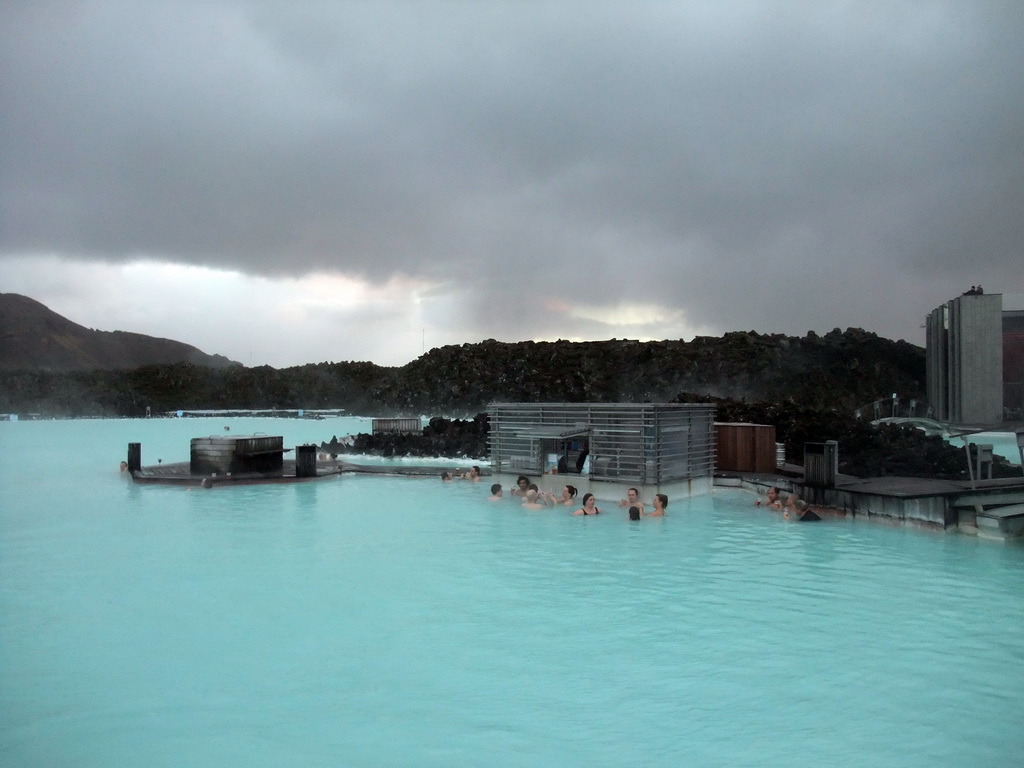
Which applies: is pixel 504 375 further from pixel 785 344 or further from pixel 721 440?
pixel 721 440

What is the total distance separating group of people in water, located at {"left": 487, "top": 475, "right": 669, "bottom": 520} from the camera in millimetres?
17172

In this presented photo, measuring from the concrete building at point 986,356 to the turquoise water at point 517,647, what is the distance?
32.4 m

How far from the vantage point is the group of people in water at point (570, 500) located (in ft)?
56.3

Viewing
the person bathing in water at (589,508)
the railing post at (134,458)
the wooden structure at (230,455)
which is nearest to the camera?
the person bathing in water at (589,508)

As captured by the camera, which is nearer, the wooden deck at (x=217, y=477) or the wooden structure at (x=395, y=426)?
the wooden deck at (x=217, y=477)

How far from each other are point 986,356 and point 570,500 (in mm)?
34393

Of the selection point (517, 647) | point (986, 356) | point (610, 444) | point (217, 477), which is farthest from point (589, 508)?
point (986, 356)

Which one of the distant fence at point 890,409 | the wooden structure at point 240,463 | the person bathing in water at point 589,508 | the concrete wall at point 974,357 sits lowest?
the person bathing in water at point 589,508

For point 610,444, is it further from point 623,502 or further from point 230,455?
point 230,455

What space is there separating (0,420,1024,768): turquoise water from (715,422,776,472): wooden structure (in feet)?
19.7

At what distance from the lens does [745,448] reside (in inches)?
885

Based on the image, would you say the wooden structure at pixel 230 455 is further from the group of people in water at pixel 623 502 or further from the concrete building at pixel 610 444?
the group of people in water at pixel 623 502

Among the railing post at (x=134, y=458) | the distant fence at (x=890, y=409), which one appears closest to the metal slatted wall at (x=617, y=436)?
the railing post at (x=134, y=458)

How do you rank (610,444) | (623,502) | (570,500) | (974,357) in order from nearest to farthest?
(623,502)
(610,444)
(570,500)
(974,357)
